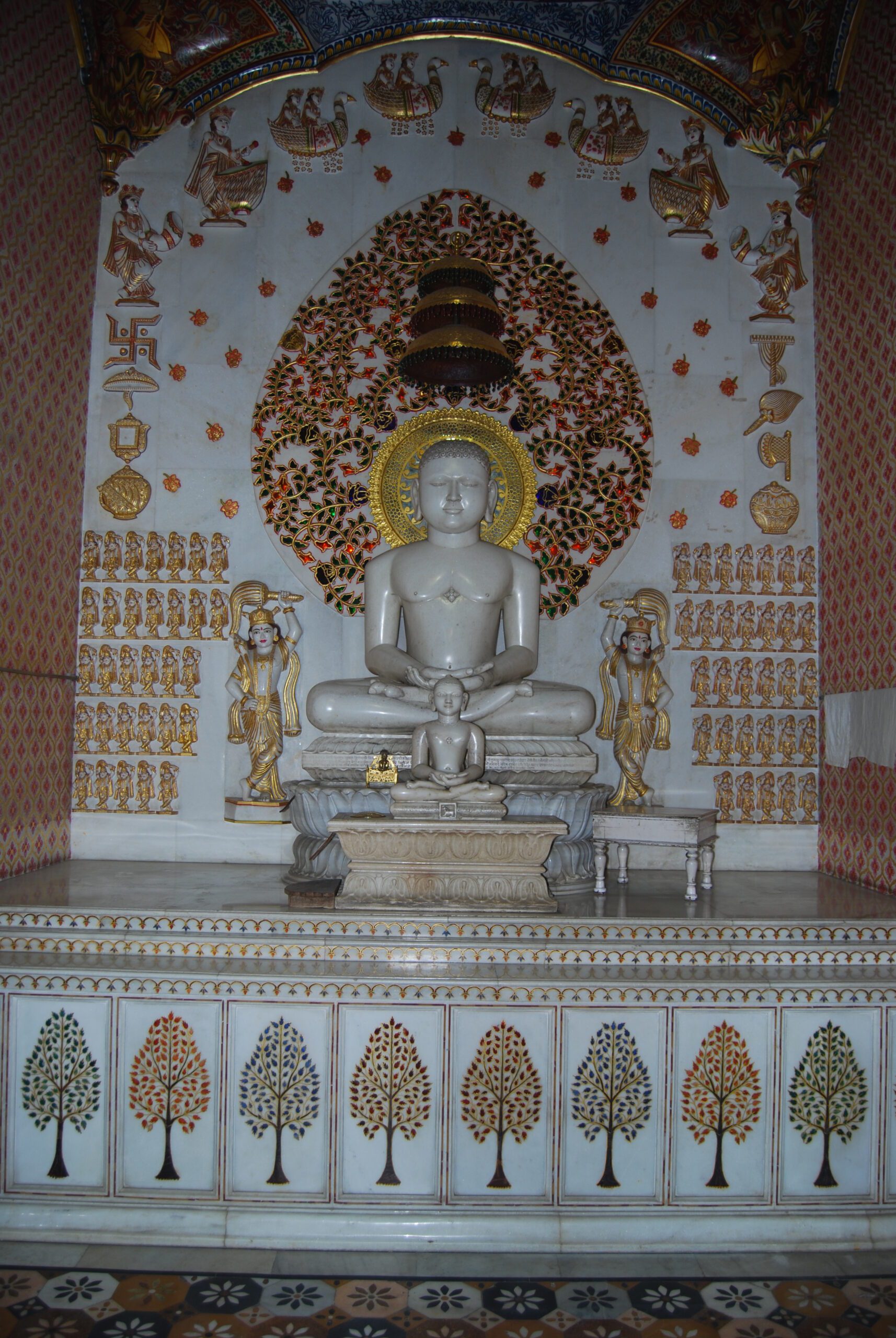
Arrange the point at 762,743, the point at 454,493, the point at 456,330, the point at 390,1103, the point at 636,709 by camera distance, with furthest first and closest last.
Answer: the point at 762,743 → the point at 636,709 → the point at 454,493 → the point at 456,330 → the point at 390,1103

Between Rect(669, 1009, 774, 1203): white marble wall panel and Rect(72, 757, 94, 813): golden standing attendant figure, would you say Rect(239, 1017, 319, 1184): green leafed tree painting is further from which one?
Rect(72, 757, 94, 813): golden standing attendant figure

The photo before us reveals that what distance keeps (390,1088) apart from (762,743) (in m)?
3.08

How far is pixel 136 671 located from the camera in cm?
548

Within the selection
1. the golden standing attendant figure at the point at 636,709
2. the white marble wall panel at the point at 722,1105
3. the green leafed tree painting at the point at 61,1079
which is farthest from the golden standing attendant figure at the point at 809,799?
the green leafed tree painting at the point at 61,1079

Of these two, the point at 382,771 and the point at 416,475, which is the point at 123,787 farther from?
the point at 416,475

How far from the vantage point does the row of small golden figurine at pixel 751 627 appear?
551 centimetres

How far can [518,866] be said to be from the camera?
3713 millimetres

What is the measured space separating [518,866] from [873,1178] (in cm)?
164

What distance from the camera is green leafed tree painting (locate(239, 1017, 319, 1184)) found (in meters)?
3.35

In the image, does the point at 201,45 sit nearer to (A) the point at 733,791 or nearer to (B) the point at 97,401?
(B) the point at 97,401

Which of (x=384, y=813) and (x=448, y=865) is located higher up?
(x=384, y=813)

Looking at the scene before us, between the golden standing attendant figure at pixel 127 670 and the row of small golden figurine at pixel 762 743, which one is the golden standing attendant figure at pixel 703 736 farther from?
the golden standing attendant figure at pixel 127 670

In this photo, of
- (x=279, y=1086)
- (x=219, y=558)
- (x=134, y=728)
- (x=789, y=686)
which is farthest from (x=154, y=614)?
(x=789, y=686)

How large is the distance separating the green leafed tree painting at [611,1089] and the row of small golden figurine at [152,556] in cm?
336
